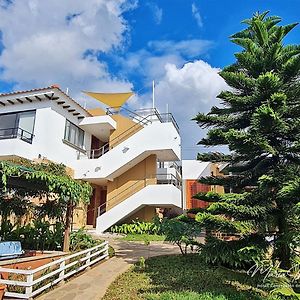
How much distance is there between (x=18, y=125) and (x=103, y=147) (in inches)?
257

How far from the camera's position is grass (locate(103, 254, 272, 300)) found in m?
6.47

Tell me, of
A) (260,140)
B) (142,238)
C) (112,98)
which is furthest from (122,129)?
(260,140)

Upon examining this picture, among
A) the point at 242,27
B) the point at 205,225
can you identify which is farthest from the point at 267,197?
the point at 242,27

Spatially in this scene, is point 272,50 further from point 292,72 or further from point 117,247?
point 117,247

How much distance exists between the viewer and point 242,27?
944cm

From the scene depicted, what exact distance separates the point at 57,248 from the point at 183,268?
4.93 meters

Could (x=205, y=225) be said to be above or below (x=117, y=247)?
above

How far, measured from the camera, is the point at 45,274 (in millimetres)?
7086

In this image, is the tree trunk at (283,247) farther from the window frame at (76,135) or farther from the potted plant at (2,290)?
the window frame at (76,135)

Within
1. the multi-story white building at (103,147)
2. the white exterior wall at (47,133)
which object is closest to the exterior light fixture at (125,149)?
the multi-story white building at (103,147)

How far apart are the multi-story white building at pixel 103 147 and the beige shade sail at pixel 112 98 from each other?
103 cm

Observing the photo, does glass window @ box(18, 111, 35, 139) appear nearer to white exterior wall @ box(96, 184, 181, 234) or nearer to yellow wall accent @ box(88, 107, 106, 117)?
yellow wall accent @ box(88, 107, 106, 117)

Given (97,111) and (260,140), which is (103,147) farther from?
(260,140)

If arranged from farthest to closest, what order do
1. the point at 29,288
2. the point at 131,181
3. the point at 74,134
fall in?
the point at 74,134 < the point at 131,181 < the point at 29,288
